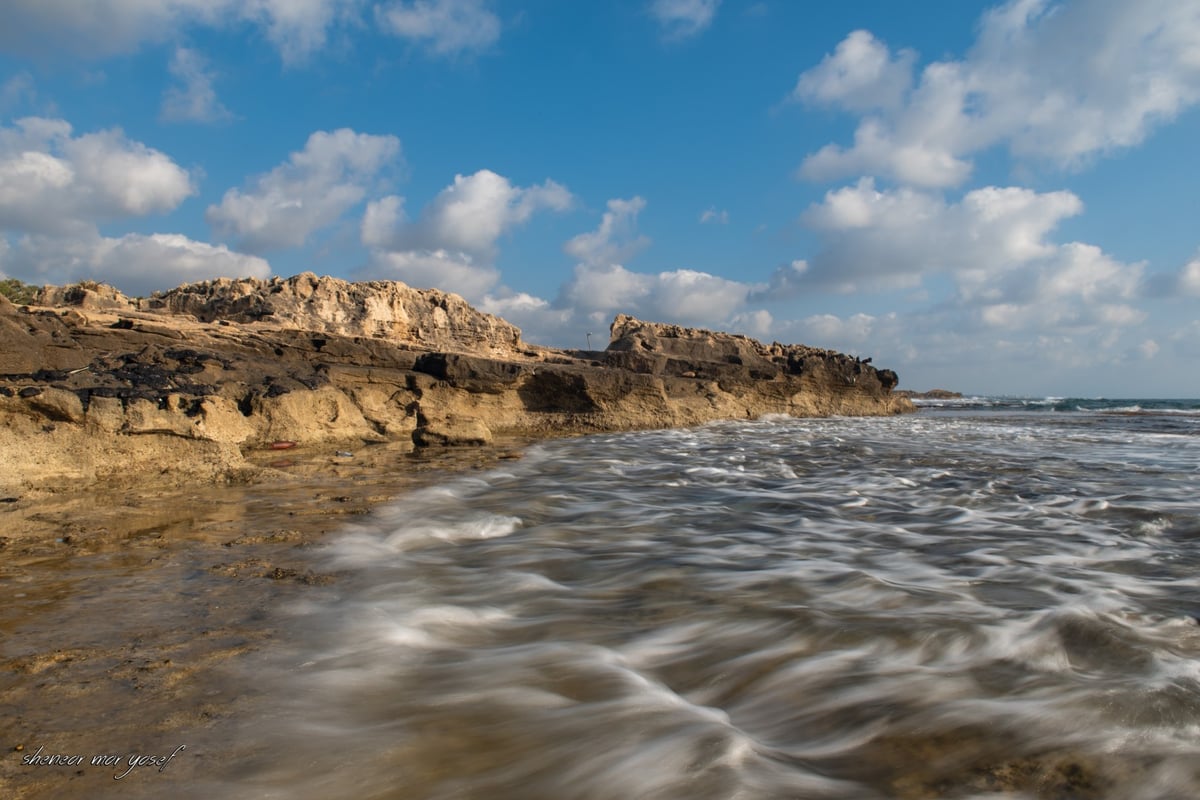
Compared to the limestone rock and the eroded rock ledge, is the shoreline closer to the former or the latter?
the eroded rock ledge

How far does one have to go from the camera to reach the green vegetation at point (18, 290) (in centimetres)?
2191

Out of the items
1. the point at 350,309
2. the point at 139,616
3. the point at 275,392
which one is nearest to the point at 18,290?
the point at 350,309

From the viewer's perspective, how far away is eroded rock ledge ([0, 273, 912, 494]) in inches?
188

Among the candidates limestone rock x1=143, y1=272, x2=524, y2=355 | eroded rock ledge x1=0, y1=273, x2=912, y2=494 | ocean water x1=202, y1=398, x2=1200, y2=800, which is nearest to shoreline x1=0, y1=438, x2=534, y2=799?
ocean water x1=202, y1=398, x2=1200, y2=800

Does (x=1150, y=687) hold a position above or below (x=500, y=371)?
below

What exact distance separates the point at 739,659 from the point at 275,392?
6.66 m

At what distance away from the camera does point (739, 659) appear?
86.1 inches

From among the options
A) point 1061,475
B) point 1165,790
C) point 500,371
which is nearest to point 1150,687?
point 1165,790

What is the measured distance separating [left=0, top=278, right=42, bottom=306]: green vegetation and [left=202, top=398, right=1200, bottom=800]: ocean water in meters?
26.4

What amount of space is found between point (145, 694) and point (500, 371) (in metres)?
9.49

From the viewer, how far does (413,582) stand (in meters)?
2.94

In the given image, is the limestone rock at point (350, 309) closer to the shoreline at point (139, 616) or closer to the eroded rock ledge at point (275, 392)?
the eroded rock ledge at point (275, 392)

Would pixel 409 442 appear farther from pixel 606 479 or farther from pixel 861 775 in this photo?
pixel 861 775

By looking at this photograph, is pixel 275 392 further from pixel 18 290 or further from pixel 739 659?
pixel 18 290
